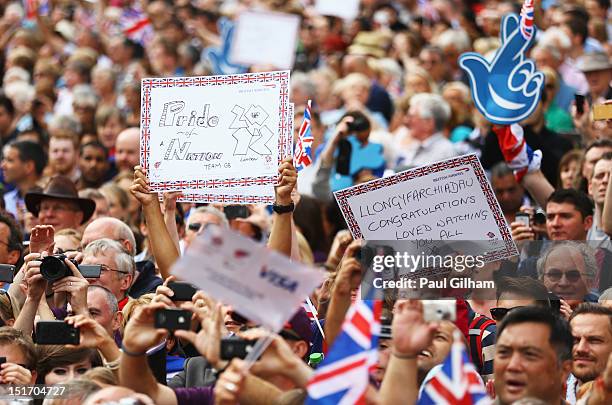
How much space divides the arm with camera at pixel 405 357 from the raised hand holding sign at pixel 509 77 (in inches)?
165

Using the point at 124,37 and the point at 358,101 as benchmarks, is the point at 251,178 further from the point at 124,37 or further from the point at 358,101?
the point at 124,37

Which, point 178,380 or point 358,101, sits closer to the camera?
point 178,380

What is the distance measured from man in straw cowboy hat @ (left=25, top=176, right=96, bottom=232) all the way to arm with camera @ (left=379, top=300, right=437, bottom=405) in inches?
209

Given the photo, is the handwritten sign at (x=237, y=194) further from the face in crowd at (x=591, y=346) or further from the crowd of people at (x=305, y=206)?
the face in crowd at (x=591, y=346)

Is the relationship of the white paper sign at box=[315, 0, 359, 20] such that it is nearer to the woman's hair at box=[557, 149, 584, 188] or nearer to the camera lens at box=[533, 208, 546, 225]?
the woman's hair at box=[557, 149, 584, 188]

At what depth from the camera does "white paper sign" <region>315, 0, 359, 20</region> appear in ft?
58.1

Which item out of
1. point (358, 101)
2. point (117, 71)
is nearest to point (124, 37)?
point (117, 71)

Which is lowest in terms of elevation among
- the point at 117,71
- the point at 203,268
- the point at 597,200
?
the point at 117,71

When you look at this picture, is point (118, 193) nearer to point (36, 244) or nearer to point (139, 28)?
point (36, 244)

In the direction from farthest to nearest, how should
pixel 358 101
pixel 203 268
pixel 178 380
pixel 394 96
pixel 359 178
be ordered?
pixel 394 96 → pixel 358 101 → pixel 359 178 → pixel 178 380 → pixel 203 268

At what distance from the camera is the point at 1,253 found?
9531mm

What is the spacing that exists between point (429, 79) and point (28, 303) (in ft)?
25.7

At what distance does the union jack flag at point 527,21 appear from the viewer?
9891mm

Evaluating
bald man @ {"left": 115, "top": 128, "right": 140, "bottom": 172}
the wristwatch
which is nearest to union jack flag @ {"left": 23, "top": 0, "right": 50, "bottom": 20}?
bald man @ {"left": 115, "top": 128, "right": 140, "bottom": 172}
